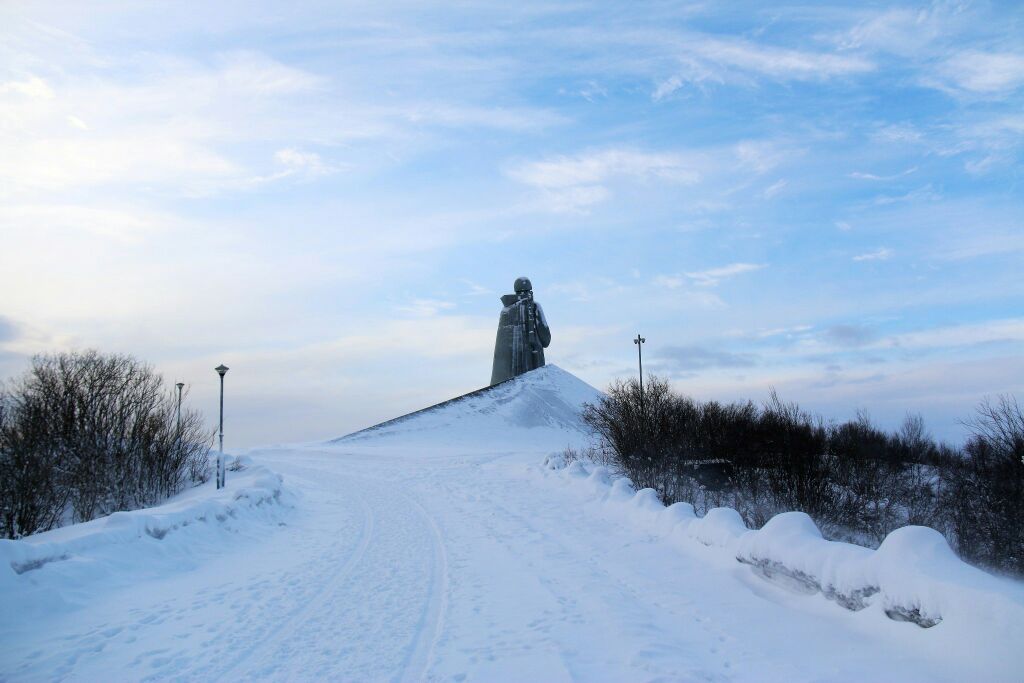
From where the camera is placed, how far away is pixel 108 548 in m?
9.27

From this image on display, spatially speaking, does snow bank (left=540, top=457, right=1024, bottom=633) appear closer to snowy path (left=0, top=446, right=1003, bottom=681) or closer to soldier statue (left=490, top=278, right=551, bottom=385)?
snowy path (left=0, top=446, right=1003, bottom=681)

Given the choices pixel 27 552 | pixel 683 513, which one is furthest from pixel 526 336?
pixel 27 552

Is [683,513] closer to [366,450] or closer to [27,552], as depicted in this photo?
[27,552]

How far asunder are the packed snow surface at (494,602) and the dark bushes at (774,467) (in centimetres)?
1269

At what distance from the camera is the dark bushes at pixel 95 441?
18.2 meters

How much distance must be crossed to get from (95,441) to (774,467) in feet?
78.4

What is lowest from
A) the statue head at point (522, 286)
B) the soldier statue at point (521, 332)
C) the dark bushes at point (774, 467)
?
the dark bushes at point (774, 467)

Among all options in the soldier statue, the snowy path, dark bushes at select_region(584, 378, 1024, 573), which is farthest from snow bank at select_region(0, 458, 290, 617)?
the soldier statue

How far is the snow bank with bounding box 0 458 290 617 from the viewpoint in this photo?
24.6 feet

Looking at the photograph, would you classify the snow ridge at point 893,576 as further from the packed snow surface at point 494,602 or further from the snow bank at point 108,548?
the snow bank at point 108,548

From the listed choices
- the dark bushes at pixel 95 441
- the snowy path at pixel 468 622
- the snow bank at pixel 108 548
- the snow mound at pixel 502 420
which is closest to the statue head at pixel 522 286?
the snow mound at pixel 502 420

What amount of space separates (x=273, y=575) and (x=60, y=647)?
310 cm

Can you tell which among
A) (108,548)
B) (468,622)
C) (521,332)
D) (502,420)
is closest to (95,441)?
(108,548)

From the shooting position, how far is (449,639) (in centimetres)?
617
